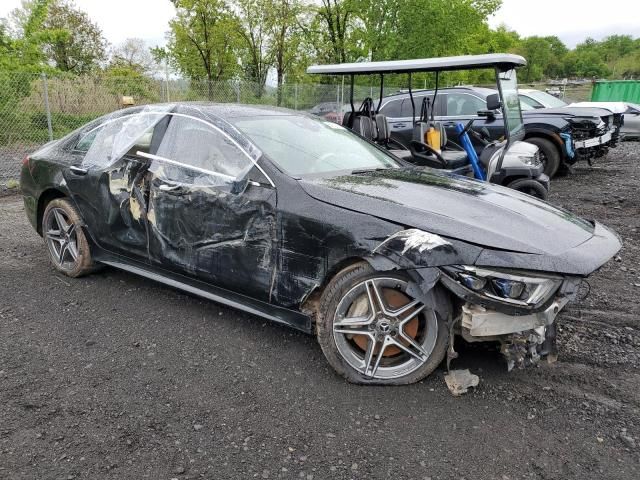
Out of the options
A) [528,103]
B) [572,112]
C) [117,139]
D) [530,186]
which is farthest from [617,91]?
[117,139]

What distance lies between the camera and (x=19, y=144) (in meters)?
11.1

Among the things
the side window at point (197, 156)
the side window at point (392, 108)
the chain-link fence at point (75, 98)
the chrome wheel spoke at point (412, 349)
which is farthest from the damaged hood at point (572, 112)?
the chrome wheel spoke at point (412, 349)

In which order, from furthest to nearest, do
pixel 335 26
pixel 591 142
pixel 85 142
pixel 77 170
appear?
pixel 335 26
pixel 591 142
pixel 85 142
pixel 77 170

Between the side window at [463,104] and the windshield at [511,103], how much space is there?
2.74 meters

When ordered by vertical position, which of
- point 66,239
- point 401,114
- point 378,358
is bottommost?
point 378,358

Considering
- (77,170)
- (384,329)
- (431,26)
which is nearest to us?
(384,329)

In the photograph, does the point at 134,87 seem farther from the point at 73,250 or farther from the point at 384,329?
the point at 384,329

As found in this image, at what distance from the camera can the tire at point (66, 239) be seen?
4.40 meters

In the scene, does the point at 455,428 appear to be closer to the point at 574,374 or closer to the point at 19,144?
the point at 574,374

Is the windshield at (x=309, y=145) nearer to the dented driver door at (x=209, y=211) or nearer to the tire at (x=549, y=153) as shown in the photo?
the dented driver door at (x=209, y=211)

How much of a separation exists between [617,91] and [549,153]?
1649 cm

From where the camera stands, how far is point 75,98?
12.4 metres

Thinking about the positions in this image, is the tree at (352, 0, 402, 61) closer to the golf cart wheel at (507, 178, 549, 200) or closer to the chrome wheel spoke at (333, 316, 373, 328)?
the golf cart wheel at (507, 178, 549, 200)

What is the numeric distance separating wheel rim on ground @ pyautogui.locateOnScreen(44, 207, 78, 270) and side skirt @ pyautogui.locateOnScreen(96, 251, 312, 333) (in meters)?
0.36
